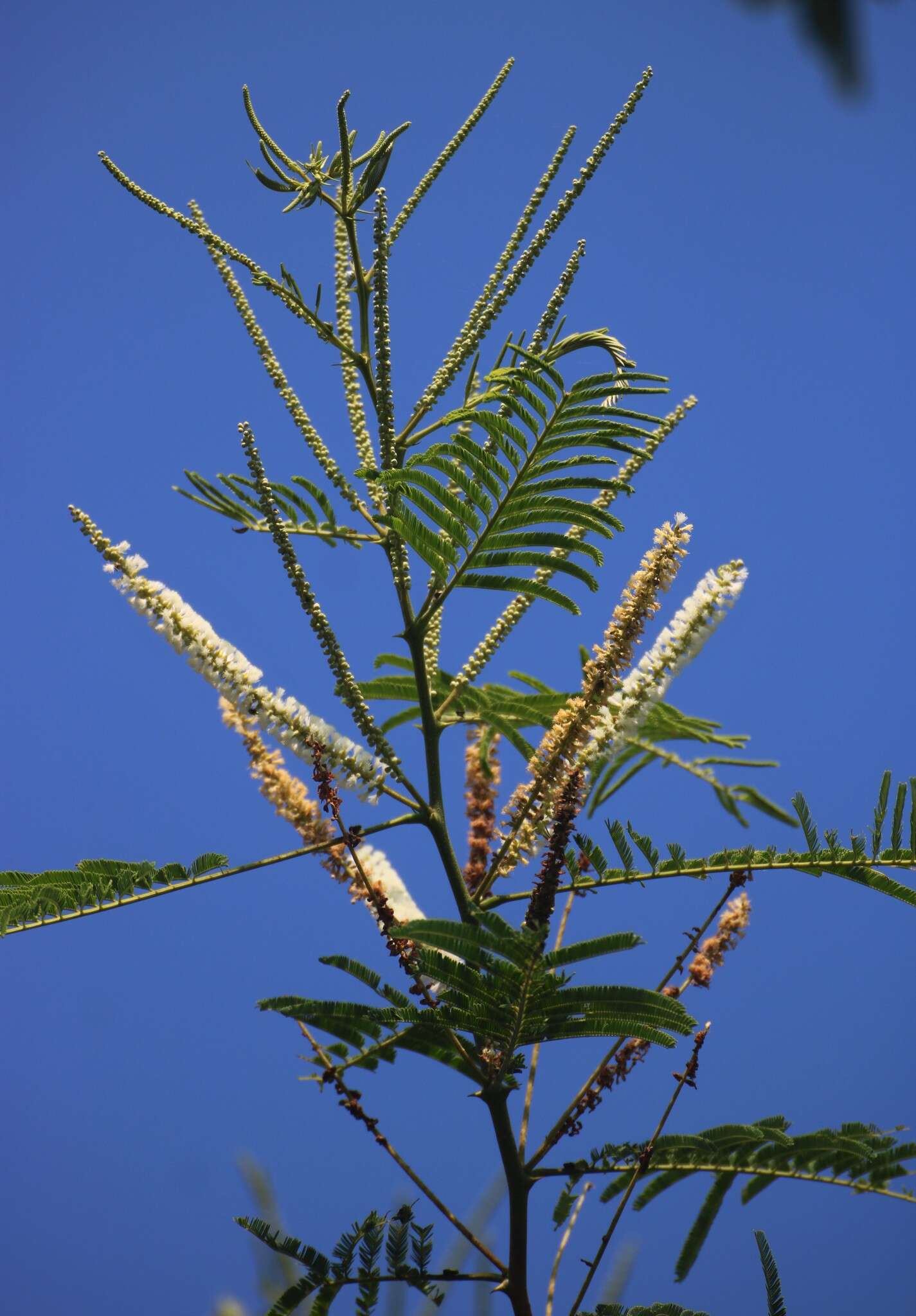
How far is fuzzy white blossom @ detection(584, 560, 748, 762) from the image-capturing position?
2416mm

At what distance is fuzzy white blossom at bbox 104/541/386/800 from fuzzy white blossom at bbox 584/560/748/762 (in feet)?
1.57

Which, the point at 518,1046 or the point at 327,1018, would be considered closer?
the point at 518,1046

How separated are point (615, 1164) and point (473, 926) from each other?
0.75 metres

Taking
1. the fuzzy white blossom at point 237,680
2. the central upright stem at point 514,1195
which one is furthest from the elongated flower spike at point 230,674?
the central upright stem at point 514,1195

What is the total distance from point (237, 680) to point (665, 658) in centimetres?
88

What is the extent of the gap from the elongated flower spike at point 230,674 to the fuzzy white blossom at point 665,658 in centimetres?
48

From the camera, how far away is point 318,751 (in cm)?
229

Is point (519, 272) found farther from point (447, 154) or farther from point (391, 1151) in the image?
point (391, 1151)

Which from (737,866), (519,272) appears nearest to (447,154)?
(519,272)

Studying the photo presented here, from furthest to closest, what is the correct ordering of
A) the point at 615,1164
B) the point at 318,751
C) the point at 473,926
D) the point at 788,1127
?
the point at 788,1127 → the point at 615,1164 → the point at 318,751 → the point at 473,926

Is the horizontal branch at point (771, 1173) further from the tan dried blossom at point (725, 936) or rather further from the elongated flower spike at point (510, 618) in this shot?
the elongated flower spike at point (510, 618)

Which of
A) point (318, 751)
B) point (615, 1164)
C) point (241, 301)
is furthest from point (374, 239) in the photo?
point (615, 1164)

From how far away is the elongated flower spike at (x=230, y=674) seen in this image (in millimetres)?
2480

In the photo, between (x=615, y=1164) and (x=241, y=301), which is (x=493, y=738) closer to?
(x=615, y=1164)
